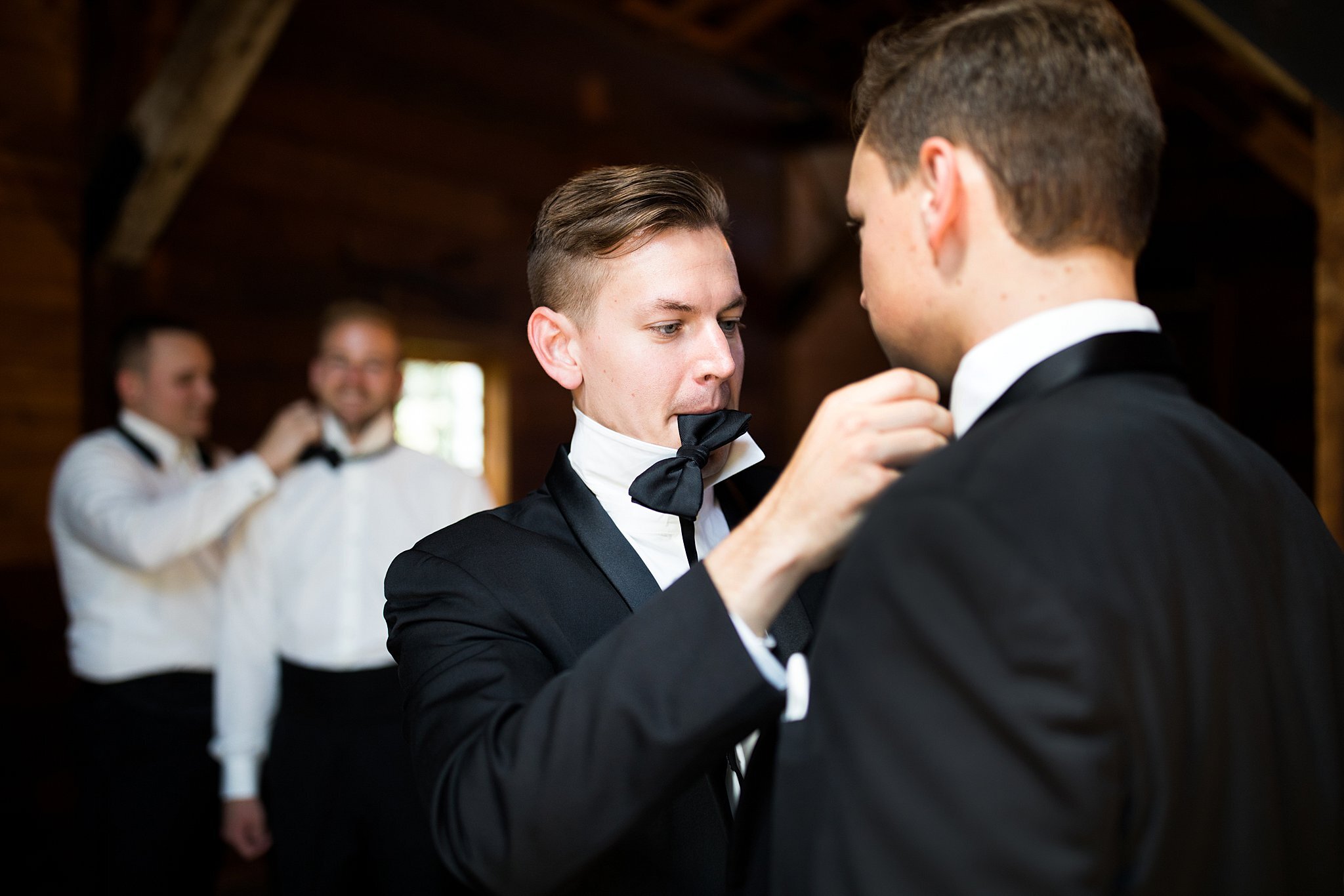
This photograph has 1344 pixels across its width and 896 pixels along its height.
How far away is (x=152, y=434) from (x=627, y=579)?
2435 mm

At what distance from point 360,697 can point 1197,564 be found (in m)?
2.24

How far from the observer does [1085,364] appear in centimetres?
81

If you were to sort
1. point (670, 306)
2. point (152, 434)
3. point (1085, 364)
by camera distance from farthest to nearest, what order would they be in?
point (152, 434) → point (670, 306) → point (1085, 364)

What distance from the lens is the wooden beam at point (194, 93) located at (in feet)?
10.3

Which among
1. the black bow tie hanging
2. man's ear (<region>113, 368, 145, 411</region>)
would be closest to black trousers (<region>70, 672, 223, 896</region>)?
the black bow tie hanging

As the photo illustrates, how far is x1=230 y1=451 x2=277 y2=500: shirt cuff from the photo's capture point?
2742 mm

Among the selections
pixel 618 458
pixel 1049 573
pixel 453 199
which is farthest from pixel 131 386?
pixel 1049 573

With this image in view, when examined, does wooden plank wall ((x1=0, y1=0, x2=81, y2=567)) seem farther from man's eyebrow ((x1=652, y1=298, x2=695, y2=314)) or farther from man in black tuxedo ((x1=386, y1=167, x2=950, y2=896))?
man's eyebrow ((x1=652, y1=298, x2=695, y2=314))

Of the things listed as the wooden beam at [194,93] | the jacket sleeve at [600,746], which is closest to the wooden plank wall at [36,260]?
the wooden beam at [194,93]

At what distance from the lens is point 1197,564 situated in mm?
726

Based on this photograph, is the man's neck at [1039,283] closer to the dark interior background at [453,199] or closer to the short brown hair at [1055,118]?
the short brown hair at [1055,118]

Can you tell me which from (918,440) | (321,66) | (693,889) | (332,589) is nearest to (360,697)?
(332,589)

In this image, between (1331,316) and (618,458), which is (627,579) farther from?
(1331,316)

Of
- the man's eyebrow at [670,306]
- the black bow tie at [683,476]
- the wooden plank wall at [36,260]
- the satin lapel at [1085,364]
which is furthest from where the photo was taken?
the wooden plank wall at [36,260]
